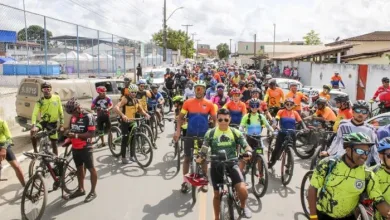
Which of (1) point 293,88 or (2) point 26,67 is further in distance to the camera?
(2) point 26,67

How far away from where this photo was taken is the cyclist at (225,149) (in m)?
4.93

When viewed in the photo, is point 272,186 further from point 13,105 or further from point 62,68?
point 62,68

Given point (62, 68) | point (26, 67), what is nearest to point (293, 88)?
point (26, 67)

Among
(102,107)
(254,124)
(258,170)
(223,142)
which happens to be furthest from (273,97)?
(223,142)

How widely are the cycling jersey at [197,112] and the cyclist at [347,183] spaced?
3.48 metres

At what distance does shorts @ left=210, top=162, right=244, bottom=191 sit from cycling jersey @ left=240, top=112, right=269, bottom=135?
2201 millimetres

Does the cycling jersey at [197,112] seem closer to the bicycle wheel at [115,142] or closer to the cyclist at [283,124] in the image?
the cyclist at [283,124]

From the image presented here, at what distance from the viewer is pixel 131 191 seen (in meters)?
6.92

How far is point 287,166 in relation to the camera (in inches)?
283

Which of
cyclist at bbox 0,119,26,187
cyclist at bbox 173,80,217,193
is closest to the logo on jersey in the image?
cyclist at bbox 173,80,217,193

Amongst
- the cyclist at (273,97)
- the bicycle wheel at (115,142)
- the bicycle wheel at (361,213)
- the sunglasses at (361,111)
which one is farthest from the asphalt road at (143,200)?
the cyclist at (273,97)

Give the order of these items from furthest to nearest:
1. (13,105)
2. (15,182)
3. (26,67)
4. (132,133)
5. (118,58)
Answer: (118,58) < (26,67) < (13,105) < (132,133) < (15,182)

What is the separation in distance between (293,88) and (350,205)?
25.3ft

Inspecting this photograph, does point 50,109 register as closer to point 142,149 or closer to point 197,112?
point 142,149
